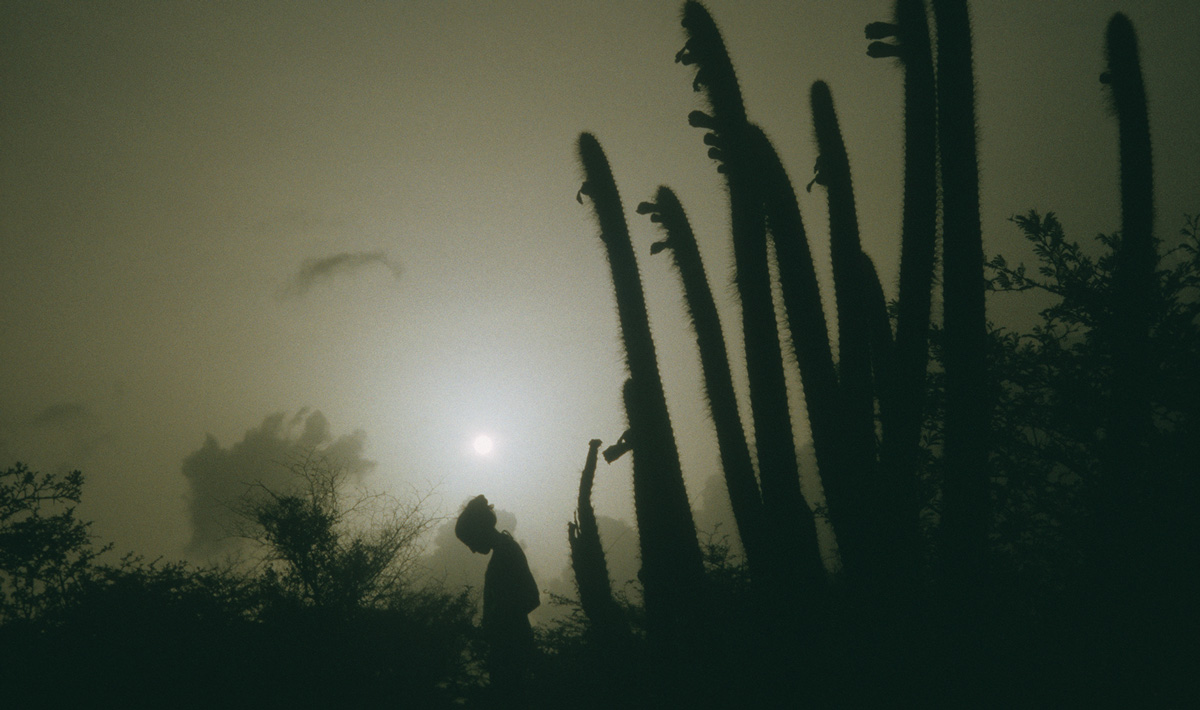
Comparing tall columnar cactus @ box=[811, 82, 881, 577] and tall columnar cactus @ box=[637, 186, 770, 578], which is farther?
tall columnar cactus @ box=[637, 186, 770, 578]

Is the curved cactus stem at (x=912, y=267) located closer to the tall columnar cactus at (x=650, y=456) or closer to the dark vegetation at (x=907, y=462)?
the dark vegetation at (x=907, y=462)

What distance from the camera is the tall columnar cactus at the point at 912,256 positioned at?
381cm

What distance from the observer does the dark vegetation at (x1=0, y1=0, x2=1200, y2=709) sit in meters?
3.60

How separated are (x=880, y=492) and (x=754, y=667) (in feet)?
5.99

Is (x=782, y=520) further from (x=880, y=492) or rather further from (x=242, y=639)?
(x=242, y=639)

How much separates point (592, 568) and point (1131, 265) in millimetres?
5828

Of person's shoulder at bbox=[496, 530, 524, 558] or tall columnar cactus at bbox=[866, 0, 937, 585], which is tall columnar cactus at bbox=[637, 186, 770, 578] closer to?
tall columnar cactus at bbox=[866, 0, 937, 585]

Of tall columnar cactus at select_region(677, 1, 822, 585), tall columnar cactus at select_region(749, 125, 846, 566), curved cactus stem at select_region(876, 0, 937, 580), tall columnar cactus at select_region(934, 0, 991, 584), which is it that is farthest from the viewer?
tall columnar cactus at select_region(677, 1, 822, 585)

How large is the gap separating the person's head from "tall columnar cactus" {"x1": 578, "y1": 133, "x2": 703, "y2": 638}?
1656 millimetres

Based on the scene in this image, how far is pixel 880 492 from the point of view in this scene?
153 inches

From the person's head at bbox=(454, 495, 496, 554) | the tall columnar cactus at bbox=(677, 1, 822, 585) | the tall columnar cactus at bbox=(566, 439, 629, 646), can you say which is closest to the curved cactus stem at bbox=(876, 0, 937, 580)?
the tall columnar cactus at bbox=(677, 1, 822, 585)

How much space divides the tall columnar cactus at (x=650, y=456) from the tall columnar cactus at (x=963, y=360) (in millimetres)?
2306

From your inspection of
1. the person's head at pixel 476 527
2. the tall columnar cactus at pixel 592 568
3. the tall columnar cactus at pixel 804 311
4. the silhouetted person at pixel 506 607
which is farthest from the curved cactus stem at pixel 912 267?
the person's head at pixel 476 527

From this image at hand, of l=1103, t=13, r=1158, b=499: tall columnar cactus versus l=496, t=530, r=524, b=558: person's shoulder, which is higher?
l=1103, t=13, r=1158, b=499: tall columnar cactus
